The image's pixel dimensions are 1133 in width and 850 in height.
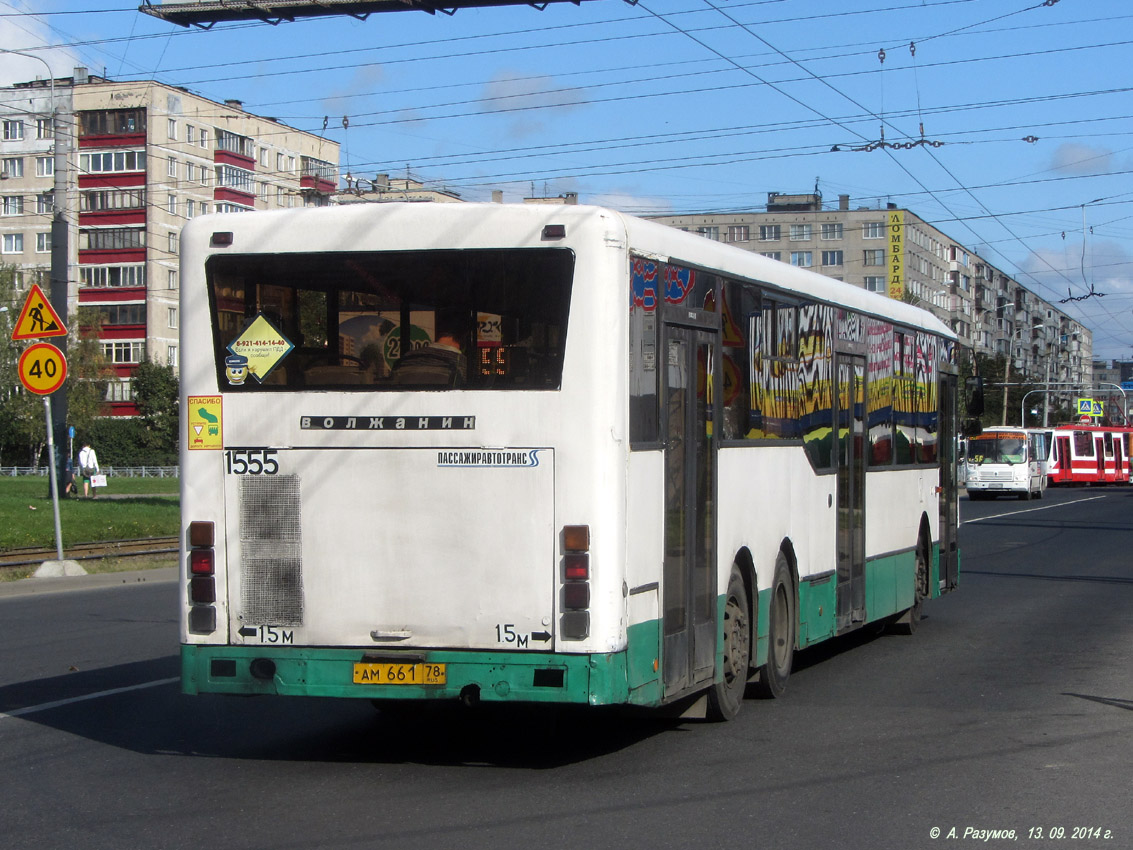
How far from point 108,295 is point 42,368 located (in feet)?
243

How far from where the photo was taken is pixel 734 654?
9555 millimetres

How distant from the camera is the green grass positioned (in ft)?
87.4

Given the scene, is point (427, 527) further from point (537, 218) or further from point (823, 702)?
point (823, 702)

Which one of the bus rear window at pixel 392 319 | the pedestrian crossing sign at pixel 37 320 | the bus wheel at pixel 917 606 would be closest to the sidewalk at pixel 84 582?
the pedestrian crossing sign at pixel 37 320

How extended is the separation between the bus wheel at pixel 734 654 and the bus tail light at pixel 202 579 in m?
2.99

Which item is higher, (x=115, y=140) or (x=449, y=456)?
(x=115, y=140)

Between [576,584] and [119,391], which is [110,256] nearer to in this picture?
[119,391]

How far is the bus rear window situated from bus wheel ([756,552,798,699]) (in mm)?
3260

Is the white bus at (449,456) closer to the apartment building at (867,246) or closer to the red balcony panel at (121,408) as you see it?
the red balcony panel at (121,408)

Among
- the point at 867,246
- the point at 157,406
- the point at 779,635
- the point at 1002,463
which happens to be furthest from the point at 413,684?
the point at 867,246

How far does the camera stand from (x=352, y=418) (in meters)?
8.09

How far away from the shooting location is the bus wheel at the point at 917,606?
1485 centimetres

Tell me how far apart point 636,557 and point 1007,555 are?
20712 millimetres

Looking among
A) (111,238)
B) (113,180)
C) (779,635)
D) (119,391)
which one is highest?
(113,180)
